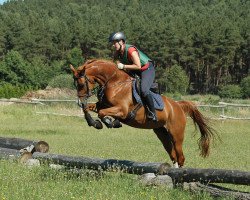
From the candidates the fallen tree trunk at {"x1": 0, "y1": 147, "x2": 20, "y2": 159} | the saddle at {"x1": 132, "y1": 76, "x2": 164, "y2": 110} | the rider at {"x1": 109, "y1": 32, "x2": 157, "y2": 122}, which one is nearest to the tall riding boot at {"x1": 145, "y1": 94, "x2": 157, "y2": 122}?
the rider at {"x1": 109, "y1": 32, "x2": 157, "y2": 122}

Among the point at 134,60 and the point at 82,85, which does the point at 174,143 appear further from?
the point at 82,85

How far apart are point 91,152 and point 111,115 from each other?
665cm

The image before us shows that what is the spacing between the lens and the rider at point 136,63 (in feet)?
32.4

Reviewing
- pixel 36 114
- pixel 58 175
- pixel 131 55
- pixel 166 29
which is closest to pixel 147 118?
pixel 131 55

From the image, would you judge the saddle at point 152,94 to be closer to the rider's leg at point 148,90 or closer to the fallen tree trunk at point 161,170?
the rider's leg at point 148,90

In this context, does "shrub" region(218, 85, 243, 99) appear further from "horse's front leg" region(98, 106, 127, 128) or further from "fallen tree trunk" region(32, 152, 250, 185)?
"horse's front leg" region(98, 106, 127, 128)

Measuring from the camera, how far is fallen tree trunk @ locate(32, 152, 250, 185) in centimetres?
788

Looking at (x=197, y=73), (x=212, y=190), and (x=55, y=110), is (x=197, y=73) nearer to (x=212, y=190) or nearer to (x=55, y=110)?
(x=55, y=110)

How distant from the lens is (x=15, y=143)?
13734 mm

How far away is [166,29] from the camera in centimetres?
9719

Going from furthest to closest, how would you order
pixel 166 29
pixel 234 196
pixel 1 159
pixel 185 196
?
pixel 166 29 < pixel 1 159 < pixel 185 196 < pixel 234 196

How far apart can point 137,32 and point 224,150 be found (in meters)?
87.1

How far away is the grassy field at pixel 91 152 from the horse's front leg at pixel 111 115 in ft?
3.05

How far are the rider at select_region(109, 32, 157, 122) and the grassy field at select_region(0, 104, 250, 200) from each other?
1.52m
